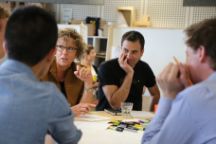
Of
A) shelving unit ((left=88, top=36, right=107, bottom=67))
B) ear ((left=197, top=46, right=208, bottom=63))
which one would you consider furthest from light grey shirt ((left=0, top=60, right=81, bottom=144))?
shelving unit ((left=88, top=36, right=107, bottom=67))

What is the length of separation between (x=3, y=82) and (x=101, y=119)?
1184 millimetres

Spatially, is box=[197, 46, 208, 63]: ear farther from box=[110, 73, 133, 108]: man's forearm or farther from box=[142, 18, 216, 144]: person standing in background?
box=[110, 73, 133, 108]: man's forearm

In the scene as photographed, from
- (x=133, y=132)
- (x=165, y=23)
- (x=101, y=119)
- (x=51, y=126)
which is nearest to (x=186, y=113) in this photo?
(x=51, y=126)

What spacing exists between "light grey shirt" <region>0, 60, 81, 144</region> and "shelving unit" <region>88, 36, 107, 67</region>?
13.9ft

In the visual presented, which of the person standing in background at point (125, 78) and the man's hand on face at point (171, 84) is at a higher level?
the man's hand on face at point (171, 84)

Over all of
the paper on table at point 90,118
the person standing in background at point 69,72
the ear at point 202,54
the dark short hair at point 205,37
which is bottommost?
the paper on table at point 90,118

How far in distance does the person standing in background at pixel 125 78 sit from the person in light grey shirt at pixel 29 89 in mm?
1480

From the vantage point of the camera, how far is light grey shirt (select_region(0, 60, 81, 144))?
0.92 meters

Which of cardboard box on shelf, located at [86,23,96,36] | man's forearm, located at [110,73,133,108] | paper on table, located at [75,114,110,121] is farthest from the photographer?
cardboard box on shelf, located at [86,23,96,36]

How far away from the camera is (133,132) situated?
181cm

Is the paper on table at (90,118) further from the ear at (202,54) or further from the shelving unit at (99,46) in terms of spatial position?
the shelving unit at (99,46)

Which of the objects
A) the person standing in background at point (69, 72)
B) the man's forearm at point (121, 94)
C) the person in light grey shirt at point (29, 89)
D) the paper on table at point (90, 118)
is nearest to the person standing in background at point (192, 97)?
the person in light grey shirt at point (29, 89)

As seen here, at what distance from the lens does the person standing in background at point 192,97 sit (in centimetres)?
95

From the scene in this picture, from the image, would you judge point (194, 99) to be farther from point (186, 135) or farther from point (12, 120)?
point (12, 120)
